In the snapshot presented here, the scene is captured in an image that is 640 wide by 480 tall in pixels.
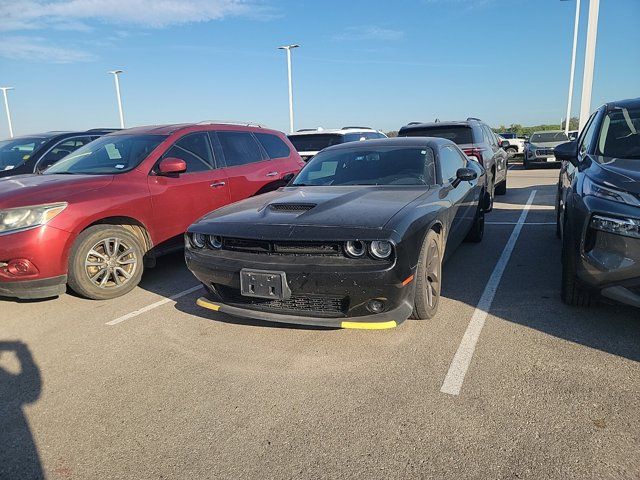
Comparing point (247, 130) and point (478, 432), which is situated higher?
point (247, 130)

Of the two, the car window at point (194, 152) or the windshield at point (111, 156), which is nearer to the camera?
the windshield at point (111, 156)

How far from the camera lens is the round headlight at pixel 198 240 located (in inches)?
144

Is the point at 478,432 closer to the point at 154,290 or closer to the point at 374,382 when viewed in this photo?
the point at 374,382

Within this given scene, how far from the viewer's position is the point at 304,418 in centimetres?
257

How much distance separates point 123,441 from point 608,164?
391 centimetres

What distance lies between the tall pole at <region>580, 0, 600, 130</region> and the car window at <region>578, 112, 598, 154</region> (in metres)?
11.1

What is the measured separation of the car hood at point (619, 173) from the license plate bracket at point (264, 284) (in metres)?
2.40

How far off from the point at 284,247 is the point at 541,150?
16.9 metres

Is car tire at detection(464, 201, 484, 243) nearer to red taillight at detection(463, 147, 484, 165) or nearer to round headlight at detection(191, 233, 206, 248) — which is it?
red taillight at detection(463, 147, 484, 165)

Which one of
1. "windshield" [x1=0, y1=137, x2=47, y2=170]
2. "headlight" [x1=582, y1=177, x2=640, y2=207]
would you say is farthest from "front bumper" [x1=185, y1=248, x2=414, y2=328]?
"windshield" [x1=0, y1=137, x2=47, y2=170]

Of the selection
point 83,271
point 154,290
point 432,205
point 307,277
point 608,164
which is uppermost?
point 608,164

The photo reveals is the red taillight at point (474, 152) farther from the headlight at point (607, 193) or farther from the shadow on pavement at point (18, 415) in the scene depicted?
the shadow on pavement at point (18, 415)

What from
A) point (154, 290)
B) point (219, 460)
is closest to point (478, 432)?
point (219, 460)

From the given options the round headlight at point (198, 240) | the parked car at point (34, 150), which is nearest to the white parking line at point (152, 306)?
the round headlight at point (198, 240)
